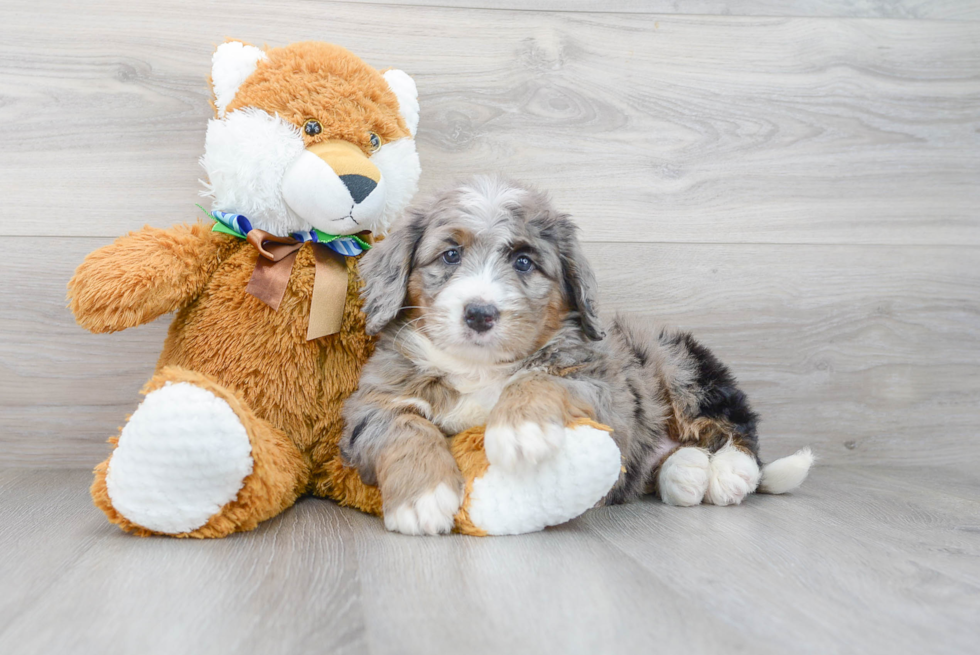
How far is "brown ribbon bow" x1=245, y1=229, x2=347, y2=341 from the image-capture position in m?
1.89

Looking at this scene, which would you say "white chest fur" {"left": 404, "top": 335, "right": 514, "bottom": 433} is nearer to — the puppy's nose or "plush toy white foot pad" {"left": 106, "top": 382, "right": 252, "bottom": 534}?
the puppy's nose

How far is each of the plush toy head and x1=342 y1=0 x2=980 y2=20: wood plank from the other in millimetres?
612

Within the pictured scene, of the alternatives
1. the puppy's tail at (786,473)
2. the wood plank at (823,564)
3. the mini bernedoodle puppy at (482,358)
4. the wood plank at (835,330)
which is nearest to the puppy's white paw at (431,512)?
the mini bernedoodle puppy at (482,358)

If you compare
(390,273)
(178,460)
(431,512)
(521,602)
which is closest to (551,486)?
(431,512)

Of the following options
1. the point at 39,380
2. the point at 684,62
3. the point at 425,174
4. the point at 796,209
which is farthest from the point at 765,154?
the point at 39,380

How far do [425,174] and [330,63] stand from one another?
59 centimetres

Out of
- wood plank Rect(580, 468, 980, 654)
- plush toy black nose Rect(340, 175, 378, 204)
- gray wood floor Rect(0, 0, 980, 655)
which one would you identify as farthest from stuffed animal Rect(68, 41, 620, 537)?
wood plank Rect(580, 468, 980, 654)

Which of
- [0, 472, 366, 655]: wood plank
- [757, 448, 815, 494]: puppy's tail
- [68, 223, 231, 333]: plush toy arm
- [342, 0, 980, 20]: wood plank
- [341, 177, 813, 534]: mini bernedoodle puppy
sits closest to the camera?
[0, 472, 366, 655]: wood plank

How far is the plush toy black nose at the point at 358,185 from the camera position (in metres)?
1.86

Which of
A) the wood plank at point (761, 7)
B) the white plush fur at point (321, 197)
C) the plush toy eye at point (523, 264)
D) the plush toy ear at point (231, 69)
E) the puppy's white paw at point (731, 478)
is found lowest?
the puppy's white paw at point (731, 478)

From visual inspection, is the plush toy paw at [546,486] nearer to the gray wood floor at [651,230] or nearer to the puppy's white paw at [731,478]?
the gray wood floor at [651,230]

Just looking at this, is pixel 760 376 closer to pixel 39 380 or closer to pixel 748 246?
pixel 748 246

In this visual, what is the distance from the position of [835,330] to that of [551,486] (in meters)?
1.62

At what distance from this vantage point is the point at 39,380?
2.39 m
